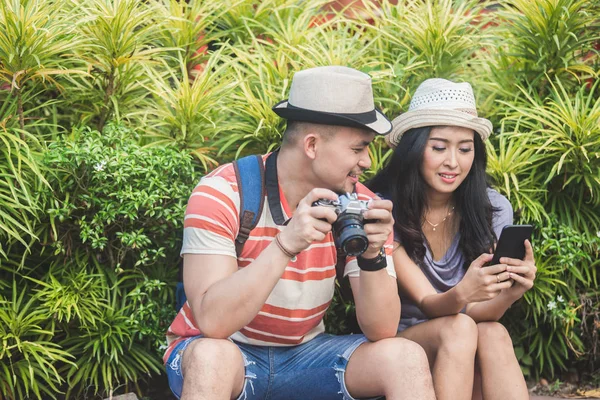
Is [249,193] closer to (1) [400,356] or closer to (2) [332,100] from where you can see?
(2) [332,100]

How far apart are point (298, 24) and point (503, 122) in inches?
57.4

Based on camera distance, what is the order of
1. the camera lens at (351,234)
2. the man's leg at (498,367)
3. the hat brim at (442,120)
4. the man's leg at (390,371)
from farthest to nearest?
the hat brim at (442,120) → the man's leg at (498,367) → the man's leg at (390,371) → the camera lens at (351,234)

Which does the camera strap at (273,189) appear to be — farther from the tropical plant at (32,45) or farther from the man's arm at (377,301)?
the tropical plant at (32,45)

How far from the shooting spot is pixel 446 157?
3.85 metres

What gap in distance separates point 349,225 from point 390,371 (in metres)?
0.61

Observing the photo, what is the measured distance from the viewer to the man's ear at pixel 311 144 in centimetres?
330

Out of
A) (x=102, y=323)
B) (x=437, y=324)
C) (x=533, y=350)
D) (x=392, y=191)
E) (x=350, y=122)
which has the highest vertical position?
(x=350, y=122)

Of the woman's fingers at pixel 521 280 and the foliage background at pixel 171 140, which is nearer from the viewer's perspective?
the woman's fingers at pixel 521 280

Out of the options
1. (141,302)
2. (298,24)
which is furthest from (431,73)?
(141,302)

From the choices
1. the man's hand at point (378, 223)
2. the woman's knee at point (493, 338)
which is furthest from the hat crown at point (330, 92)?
the woman's knee at point (493, 338)

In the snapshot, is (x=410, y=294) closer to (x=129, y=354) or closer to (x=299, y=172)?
(x=299, y=172)

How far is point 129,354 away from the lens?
4215 mm

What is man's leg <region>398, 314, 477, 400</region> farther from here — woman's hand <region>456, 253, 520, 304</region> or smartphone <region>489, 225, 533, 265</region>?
smartphone <region>489, 225, 533, 265</region>

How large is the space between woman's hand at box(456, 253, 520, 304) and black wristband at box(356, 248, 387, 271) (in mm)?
474
